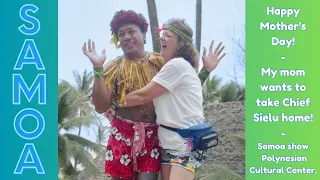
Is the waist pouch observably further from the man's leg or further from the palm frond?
the palm frond

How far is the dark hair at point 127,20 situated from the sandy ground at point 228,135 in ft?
2.64

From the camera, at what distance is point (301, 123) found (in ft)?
20.4

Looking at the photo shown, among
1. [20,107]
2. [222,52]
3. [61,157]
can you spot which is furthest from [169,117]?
[61,157]

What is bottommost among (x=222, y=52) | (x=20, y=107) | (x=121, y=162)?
(x=121, y=162)

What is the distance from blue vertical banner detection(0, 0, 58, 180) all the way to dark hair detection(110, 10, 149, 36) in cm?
50

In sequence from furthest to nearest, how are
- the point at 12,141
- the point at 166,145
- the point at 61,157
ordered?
the point at 61,157 < the point at 12,141 < the point at 166,145

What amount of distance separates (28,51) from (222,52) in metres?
1.35

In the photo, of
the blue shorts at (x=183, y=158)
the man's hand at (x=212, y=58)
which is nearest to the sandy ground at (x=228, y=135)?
Result: the man's hand at (x=212, y=58)

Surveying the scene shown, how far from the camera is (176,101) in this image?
568 cm

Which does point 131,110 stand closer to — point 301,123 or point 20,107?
point 20,107

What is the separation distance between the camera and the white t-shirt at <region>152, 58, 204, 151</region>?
5672 millimetres

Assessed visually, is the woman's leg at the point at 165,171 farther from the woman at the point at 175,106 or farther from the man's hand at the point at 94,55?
the man's hand at the point at 94,55

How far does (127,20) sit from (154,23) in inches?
8.3

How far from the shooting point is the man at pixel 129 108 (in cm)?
572
